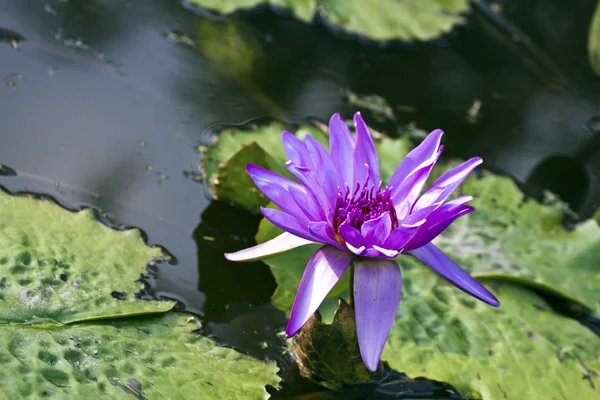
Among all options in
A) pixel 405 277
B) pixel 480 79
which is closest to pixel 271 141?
pixel 405 277

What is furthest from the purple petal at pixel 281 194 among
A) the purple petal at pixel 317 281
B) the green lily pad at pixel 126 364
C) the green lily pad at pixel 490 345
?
the green lily pad at pixel 490 345

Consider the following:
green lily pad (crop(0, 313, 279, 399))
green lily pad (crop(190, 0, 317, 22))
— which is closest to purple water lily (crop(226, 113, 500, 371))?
green lily pad (crop(0, 313, 279, 399))

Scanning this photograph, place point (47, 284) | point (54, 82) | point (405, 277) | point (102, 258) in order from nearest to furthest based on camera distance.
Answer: point (47, 284) → point (102, 258) → point (405, 277) → point (54, 82)

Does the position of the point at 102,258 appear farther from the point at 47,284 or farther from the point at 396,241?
the point at 396,241

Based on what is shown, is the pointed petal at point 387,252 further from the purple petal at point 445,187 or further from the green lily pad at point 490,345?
the green lily pad at point 490,345

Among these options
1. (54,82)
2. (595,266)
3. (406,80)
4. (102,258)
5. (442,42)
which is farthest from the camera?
Result: (442,42)

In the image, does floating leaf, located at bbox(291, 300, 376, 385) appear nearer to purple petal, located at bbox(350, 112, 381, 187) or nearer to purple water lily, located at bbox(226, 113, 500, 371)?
purple water lily, located at bbox(226, 113, 500, 371)

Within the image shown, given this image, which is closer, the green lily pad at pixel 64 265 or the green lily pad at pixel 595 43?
the green lily pad at pixel 64 265

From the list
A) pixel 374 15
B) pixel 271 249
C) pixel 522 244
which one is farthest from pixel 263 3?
pixel 271 249
